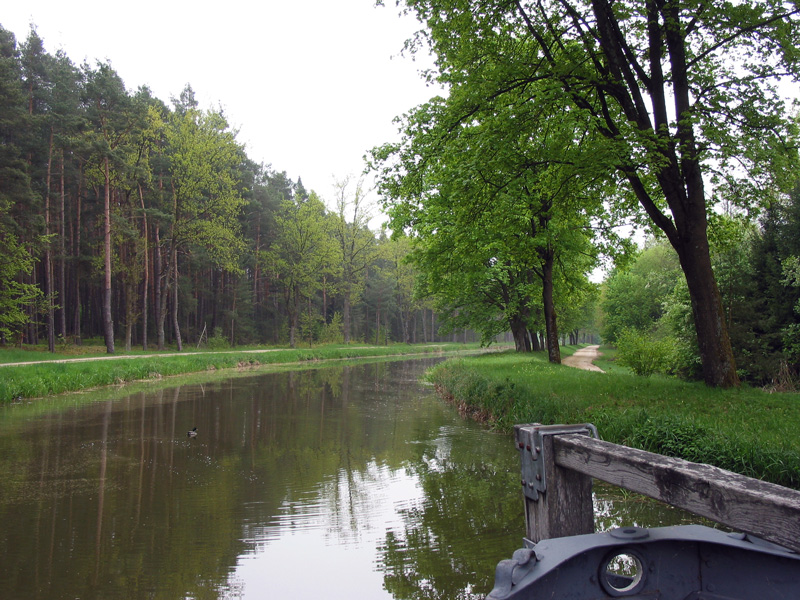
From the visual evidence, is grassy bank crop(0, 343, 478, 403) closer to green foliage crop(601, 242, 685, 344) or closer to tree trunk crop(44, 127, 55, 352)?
tree trunk crop(44, 127, 55, 352)

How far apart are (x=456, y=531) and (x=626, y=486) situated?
398 cm

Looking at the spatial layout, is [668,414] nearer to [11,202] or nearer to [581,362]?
[581,362]

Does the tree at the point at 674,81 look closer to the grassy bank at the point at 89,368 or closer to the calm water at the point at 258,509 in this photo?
the calm water at the point at 258,509

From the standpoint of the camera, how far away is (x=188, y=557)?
5629 mm

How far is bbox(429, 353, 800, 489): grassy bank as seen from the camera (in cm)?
621

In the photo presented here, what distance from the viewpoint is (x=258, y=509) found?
716 centimetres

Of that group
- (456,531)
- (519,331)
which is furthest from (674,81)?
(519,331)

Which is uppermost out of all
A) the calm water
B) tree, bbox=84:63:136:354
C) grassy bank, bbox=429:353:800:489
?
tree, bbox=84:63:136:354

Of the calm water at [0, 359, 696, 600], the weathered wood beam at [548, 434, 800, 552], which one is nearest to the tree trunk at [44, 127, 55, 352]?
the calm water at [0, 359, 696, 600]

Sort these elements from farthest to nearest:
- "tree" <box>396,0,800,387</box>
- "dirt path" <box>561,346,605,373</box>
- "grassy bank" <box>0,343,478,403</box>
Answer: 1. "dirt path" <box>561,346,605,373</box>
2. "grassy bank" <box>0,343,478,403</box>
3. "tree" <box>396,0,800,387</box>

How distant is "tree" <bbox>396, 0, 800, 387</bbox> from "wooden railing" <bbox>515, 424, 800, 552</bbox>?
816cm

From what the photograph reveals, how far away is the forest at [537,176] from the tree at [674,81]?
0.05 meters

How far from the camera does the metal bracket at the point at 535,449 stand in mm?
3245

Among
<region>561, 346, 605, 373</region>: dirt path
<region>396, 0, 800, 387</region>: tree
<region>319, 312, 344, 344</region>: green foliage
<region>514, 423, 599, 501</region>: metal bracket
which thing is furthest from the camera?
<region>319, 312, 344, 344</region>: green foliage
